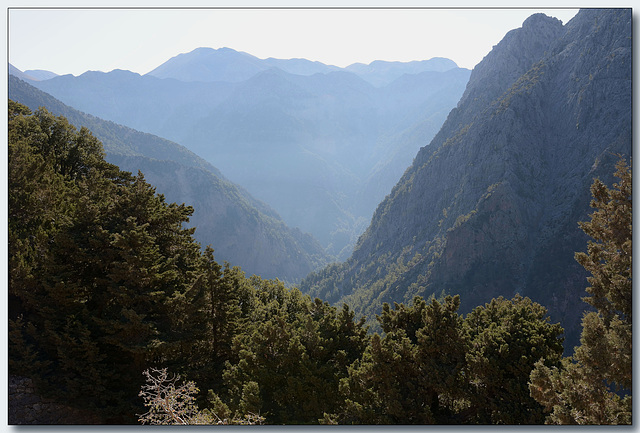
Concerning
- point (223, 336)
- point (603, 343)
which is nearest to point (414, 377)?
point (603, 343)

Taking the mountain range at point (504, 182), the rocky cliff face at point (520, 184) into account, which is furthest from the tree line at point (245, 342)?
the rocky cliff face at point (520, 184)

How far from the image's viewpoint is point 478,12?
12023 millimetres

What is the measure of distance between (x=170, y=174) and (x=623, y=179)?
134m

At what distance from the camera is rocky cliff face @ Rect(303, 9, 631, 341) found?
216 feet

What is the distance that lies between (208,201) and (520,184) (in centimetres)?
9502

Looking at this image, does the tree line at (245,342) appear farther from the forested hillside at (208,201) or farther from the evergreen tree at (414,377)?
the forested hillside at (208,201)

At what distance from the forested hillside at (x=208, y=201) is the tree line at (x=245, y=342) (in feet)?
339

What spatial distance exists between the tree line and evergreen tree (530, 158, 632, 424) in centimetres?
3

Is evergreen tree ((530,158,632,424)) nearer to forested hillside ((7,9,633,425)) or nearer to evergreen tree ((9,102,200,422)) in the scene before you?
forested hillside ((7,9,633,425))

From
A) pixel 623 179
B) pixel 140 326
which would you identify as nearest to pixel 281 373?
pixel 140 326

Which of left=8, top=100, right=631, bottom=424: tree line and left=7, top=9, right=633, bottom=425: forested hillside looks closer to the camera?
left=8, top=100, right=631, bottom=424: tree line

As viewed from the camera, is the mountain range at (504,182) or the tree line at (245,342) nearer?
the tree line at (245,342)

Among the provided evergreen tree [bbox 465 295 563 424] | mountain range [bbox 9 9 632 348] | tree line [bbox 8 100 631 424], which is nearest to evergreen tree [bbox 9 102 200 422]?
tree line [bbox 8 100 631 424]

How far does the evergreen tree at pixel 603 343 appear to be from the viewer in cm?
873
